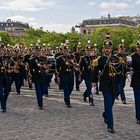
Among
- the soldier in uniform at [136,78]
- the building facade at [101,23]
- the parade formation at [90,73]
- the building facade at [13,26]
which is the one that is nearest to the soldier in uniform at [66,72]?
the parade formation at [90,73]

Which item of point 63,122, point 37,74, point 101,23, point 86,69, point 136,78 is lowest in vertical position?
point 63,122

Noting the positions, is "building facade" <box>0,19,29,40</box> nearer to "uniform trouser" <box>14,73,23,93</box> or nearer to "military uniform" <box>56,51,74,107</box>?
"uniform trouser" <box>14,73,23,93</box>

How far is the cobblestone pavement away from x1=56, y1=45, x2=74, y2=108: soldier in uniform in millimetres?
492

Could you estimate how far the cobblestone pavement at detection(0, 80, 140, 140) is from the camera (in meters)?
10.4

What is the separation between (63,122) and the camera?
12156mm

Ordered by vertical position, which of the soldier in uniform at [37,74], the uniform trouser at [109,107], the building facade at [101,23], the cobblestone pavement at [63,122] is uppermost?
the building facade at [101,23]

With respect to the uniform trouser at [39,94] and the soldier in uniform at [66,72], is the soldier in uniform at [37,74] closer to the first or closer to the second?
the uniform trouser at [39,94]

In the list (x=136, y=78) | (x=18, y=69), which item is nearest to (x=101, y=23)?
(x=18, y=69)

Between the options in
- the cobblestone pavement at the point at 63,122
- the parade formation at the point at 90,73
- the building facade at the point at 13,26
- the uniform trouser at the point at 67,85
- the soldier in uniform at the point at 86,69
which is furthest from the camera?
the building facade at the point at 13,26

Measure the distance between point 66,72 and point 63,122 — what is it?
3.52 m

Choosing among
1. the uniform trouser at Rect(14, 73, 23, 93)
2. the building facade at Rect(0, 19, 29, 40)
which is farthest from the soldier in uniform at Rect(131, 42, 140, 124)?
the building facade at Rect(0, 19, 29, 40)

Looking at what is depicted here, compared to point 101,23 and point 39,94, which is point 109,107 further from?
point 101,23

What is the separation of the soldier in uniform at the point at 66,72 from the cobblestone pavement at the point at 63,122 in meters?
0.49

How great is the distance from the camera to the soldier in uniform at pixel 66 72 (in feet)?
49.7
